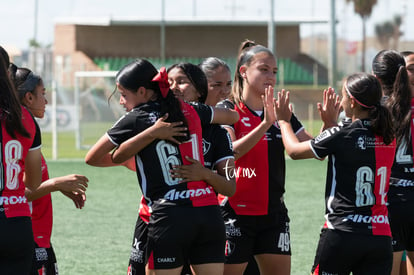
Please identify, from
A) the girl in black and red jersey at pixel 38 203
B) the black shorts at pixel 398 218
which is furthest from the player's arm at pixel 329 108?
the girl in black and red jersey at pixel 38 203

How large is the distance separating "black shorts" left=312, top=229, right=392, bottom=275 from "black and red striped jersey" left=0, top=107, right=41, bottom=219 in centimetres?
178

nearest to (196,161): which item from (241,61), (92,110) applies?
(241,61)

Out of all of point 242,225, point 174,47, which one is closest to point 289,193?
point 242,225

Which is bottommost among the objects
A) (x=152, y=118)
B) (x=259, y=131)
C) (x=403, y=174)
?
(x=403, y=174)

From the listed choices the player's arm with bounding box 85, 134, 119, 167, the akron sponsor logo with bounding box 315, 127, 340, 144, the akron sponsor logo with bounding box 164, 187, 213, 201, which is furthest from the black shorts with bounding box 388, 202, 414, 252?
the player's arm with bounding box 85, 134, 119, 167

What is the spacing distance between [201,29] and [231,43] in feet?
7.45

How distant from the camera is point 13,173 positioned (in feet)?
13.1

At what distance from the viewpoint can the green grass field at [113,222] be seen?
798cm

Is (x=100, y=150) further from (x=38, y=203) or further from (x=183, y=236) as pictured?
(x=38, y=203)

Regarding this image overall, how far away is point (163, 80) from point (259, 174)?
145 cm

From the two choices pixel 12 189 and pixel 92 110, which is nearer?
pixel 12 189

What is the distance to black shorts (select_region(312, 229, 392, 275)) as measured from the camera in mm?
4633

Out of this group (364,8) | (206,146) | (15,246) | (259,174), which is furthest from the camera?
(364,8)

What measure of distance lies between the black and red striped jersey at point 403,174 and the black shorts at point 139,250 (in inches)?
69.2
